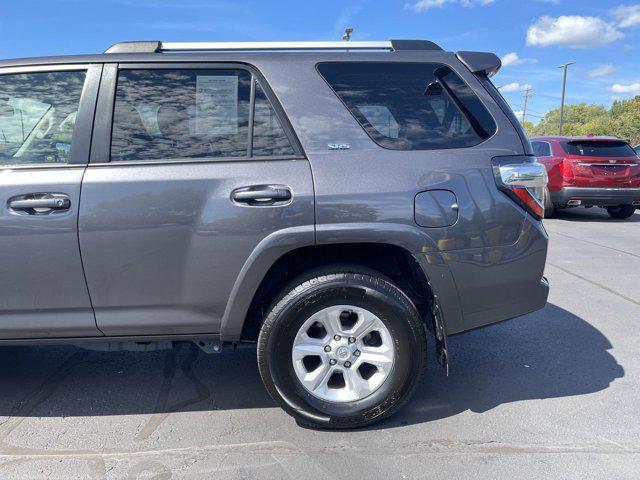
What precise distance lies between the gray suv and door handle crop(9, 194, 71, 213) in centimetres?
1

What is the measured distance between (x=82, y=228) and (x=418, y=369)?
6.16 feet

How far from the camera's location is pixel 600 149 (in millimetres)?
9594

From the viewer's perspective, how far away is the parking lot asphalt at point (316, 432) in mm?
2309

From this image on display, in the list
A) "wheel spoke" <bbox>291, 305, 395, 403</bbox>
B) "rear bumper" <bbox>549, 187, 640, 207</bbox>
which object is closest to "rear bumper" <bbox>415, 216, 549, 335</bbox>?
"wheel spoke" <bbox>291, 305, 395, 403</bbox>

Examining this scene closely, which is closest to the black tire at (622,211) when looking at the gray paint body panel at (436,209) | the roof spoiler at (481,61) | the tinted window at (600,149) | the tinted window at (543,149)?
the tinted window at (600,149)

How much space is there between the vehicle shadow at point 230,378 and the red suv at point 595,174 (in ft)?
21.5

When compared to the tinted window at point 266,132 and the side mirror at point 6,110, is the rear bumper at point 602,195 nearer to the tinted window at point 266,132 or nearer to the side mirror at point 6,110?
the tinted window at point 266,132

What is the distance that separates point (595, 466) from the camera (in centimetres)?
229

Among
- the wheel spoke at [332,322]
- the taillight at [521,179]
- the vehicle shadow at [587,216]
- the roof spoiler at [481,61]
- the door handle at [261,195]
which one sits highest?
the roof spoiler at [481,61]

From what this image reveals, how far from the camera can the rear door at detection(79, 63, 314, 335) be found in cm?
240

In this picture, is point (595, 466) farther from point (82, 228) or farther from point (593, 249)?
point (593, 249)

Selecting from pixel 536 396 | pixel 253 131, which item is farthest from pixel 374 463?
pixel 253 131

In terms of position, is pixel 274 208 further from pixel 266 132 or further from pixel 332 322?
pixel 332 322

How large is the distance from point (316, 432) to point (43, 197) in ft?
6.13
